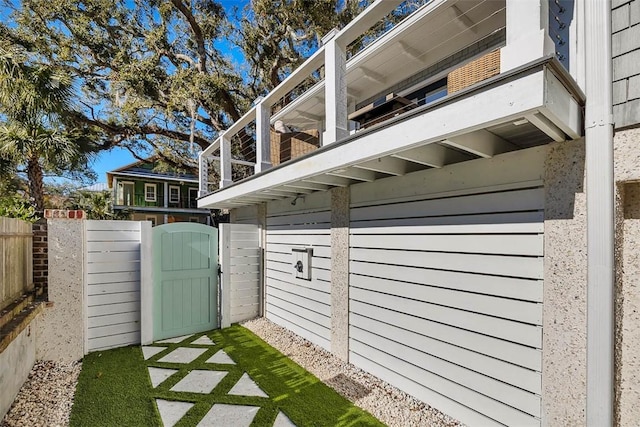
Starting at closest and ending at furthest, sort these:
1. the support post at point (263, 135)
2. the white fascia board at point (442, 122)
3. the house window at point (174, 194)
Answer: the white fascia board at point (442, 122), the support post at point (263, 135), the house window at point (174, 194)

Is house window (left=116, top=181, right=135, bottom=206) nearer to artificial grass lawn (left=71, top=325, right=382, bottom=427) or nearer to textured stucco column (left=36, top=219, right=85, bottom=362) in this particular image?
textured stucco column (left=36, top=219, right=85, bottom=362)

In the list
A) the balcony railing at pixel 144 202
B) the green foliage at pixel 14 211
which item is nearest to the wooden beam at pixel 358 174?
the green foliage at pixel 14 211

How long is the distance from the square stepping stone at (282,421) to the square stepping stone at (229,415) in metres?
0.24

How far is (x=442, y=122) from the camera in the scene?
2.10m

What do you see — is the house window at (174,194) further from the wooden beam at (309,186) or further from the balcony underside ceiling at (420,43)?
the wooden beam at (309,186)

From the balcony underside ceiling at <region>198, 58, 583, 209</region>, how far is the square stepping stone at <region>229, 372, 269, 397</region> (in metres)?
2.39

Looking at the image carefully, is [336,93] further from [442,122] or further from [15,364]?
[15,364]

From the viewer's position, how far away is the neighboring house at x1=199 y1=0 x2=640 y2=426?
78.4 inches

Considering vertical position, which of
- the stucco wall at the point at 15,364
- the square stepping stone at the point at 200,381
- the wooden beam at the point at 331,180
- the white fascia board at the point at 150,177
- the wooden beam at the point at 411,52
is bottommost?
the square stepping stone at the point at 200,381

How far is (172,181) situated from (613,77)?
25.8 metres

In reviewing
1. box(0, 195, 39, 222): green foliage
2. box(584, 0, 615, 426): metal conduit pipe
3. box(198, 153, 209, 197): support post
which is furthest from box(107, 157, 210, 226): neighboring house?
box(584, 0, 615, 426): metal conduit pipe

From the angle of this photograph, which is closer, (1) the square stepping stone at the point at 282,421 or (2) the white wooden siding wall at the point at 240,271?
(1) the square stepping stone at the point at 282,421

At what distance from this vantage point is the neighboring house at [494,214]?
1.99m

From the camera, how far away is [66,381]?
3.88m
